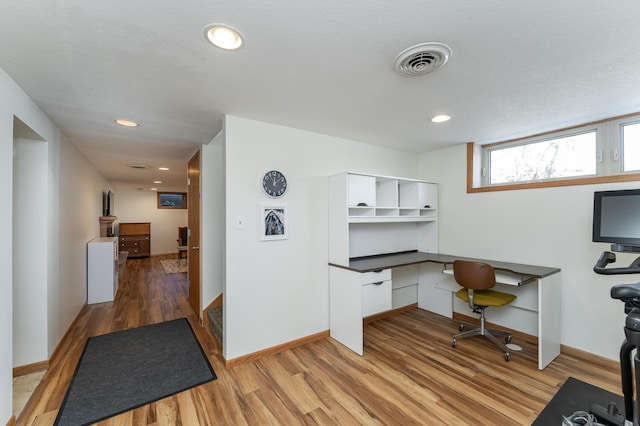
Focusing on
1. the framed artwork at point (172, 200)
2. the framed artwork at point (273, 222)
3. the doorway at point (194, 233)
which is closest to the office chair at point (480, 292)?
the framed artwork at point (273, 222)

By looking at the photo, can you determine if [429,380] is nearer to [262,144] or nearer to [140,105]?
[262,144]

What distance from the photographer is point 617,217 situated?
2.12 meters

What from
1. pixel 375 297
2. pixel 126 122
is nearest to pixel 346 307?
pixel 375 297

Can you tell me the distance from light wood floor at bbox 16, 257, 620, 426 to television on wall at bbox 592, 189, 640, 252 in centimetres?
113

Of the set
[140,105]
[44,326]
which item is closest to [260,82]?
[140,105]

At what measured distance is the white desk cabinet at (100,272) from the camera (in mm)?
4203

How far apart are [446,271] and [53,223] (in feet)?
13.3

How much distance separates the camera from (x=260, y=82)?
1814mm

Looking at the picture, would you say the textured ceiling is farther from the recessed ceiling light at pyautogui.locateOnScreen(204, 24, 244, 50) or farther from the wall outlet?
the wall outlet

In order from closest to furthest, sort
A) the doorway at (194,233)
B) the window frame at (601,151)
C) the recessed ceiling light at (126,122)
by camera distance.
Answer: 1. the window frame at (601,151)
2. the recessed ceiling light at (126,122)
3. the doorway at (194,233)

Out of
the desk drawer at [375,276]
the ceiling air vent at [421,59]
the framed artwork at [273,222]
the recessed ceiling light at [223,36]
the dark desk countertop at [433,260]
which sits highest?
the recessed ceiling light at [223,36]

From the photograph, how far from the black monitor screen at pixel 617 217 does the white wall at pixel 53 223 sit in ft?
14.0

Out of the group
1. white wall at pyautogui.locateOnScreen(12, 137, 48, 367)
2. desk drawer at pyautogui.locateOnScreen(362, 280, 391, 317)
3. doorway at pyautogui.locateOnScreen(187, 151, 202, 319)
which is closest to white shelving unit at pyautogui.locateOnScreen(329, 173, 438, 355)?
desk drawer at pyautogui.locateOnScreen(362, 280, 391, 317)

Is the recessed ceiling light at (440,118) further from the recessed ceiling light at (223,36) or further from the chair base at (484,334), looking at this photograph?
the chair base at (484,334)
